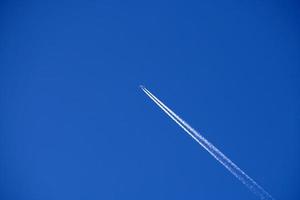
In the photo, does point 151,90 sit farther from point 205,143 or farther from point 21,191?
point 21,191

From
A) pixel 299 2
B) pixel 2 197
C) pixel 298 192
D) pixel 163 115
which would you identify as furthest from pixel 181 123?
pixel 2 197

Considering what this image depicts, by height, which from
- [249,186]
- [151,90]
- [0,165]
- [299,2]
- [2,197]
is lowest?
[2,197]

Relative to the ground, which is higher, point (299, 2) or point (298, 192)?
point (299, 2)

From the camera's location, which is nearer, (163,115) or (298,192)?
(298,192)

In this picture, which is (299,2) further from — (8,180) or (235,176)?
(8,180)

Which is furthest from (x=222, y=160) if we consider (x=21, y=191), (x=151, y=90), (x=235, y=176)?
(x=21, y=191)

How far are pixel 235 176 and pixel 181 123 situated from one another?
1.97m

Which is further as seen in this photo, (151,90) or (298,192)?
(151,90)

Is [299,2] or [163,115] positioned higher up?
[299,2]

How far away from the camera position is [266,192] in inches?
269

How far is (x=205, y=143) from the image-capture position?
278 inches

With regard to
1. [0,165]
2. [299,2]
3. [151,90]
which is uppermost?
[299,2]

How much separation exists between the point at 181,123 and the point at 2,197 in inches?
200

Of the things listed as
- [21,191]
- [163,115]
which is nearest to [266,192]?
[163,115]
